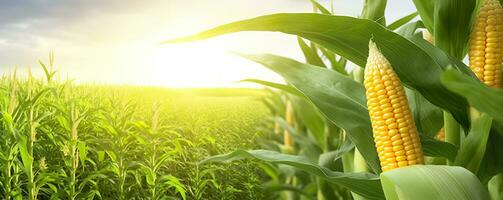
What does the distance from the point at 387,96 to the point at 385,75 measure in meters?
0.04

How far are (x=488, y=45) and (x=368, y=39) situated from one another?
213mm

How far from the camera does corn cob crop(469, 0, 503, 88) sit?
1.05 metres

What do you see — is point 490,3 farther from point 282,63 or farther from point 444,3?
point 282,63

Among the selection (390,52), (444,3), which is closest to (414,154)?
(390,52)

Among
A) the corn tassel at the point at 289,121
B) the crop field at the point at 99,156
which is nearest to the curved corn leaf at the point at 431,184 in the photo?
the crop field at the point at 99,156

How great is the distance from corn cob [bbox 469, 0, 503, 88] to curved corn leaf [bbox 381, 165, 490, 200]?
225 millimetres

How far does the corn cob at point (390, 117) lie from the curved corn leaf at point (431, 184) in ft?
0.34

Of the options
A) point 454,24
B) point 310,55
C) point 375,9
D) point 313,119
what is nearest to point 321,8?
point 310,55

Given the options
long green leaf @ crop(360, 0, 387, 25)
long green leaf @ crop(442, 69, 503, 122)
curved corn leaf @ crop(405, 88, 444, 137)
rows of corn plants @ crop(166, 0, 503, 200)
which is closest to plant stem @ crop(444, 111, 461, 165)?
rows of corn plants @ crop(166, 0, 503, 200)

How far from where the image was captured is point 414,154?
1021 mm

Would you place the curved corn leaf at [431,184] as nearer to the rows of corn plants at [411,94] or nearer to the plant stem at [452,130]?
the rows of corn plants at [411,94]

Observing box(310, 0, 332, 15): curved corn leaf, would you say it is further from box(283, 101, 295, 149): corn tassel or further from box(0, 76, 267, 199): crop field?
box(283, 101, 295, 149): corn tassel

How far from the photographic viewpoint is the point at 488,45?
1.06 metres

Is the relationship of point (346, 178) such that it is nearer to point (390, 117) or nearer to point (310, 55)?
→ point (390, 117)
